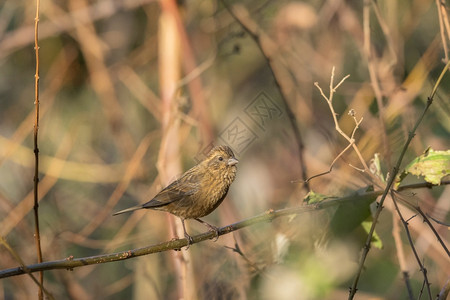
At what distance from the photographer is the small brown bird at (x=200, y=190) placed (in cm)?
397

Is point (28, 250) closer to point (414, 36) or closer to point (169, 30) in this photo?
point (169, 30)

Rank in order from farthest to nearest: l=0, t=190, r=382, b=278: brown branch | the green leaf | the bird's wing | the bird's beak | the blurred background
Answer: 1. the blurred background
2. the bird's beak
3. the bird's wing
4. the green leaf
5. l=0, t=190, r=382, b=278: brown branch

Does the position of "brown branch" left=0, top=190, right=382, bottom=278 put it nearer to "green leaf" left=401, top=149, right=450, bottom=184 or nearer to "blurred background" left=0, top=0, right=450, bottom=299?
"green leaf" left=401, top=149, right=450, bottom=184

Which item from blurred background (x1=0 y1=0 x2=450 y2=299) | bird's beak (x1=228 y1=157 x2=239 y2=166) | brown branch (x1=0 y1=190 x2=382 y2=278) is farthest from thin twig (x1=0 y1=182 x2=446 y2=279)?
bird's beak (x1=228 y1=157 x2=239 y2=166)

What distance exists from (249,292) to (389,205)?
1.22 metres

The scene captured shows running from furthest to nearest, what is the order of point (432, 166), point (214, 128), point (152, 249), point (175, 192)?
point (214, 128)
point (175, 192)
point (432, 166)
point (152, 249)

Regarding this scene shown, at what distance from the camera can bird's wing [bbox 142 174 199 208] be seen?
3.96 metres

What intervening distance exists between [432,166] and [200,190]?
1.51m

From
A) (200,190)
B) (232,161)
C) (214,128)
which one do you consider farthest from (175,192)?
(214,128)

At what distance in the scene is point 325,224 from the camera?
373 cm

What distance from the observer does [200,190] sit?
159 inches

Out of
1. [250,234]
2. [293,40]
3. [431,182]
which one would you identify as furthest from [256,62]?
[431,182]

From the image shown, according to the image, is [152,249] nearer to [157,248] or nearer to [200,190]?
[157,248]

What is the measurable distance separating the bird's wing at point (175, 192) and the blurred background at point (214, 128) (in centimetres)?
35
